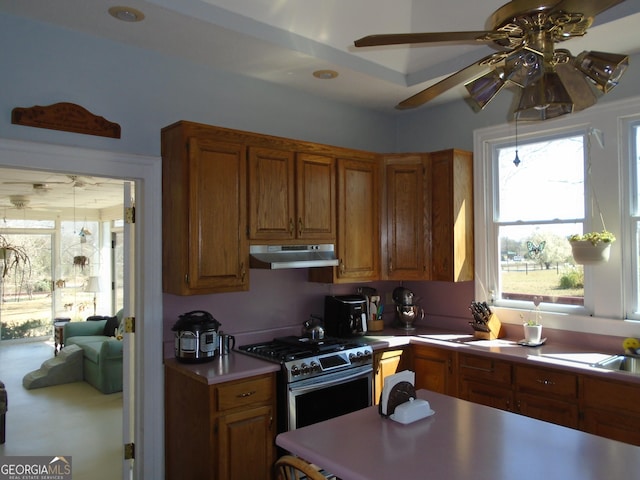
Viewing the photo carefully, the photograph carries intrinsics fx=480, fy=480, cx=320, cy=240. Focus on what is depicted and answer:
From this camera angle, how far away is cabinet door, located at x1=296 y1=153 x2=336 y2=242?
11.1 feet

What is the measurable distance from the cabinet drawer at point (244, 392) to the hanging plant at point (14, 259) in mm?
8055

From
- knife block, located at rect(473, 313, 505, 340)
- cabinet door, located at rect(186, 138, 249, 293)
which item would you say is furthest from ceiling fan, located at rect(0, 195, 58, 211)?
knife block, located at rect(473, 313, 505, 340)

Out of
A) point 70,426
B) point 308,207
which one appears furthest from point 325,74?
point 70,426

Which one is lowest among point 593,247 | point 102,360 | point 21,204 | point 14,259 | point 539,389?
point 102,360

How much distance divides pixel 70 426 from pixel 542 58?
16.5ft

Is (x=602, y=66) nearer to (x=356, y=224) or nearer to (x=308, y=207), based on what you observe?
(x=308, y=207)

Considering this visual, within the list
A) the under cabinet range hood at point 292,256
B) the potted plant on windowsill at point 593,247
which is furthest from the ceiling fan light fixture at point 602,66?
the under cabinet range hood at point 292,256

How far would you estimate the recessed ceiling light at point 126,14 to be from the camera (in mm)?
2422

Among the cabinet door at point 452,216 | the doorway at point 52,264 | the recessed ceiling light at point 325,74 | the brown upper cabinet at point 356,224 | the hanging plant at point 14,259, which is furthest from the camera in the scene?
the hanging plant at point 14,259

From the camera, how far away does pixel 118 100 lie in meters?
2.85

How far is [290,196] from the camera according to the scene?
3322mm

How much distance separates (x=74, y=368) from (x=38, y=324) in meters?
3.85

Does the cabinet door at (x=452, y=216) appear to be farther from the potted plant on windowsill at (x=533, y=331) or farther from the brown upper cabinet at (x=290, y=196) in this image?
the brown upper cabinet at (x=290, y=196)

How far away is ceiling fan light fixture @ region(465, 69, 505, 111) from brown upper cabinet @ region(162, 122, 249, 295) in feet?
5.49
